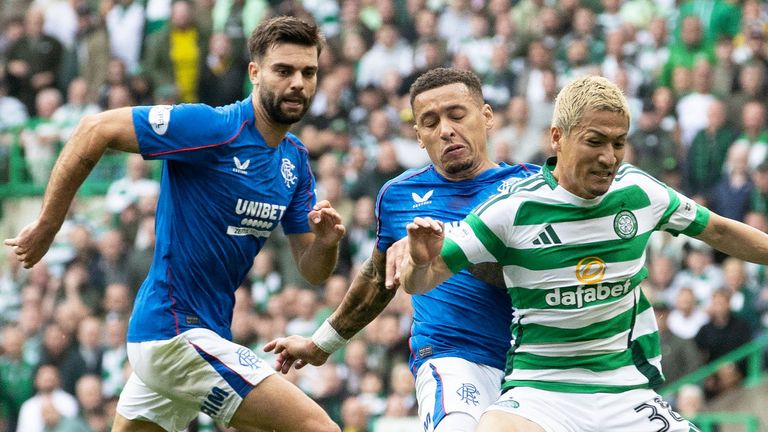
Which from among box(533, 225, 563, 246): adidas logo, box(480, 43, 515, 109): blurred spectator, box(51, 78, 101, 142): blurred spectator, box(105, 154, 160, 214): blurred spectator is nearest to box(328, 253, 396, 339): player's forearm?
box(533, 225, 563, 246): adidas logo

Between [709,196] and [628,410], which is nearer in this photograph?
[628,410]

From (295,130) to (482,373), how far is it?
30.2 ft

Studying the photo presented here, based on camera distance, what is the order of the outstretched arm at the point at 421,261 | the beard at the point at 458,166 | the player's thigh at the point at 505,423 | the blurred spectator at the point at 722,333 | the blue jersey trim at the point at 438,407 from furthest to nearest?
the blurred spectator at the point at 722,333 < the beard at the point at 458,166 < the blue jersey trim at the point at 438,407 < the player's thigh at the point at 505,423 < the outstretched arm at the point at 421,261

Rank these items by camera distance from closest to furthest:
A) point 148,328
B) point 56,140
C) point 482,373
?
point 482,373 → point 148,328 → point 56,140

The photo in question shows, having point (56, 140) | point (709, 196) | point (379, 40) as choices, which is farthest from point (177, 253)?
point (56, 140)

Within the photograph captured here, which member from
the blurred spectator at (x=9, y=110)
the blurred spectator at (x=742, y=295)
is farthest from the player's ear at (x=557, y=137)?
the blurred spectator at (x=9, y=110)

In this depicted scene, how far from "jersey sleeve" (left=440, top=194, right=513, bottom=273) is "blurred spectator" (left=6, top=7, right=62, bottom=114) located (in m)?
12.4

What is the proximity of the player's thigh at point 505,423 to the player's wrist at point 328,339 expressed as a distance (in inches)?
59.1

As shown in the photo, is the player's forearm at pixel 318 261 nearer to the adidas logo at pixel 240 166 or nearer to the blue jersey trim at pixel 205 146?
the adidas logo at pixel 240 166

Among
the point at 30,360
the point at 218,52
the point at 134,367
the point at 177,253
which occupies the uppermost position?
the point at 218,52

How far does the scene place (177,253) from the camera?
6902 millimetres

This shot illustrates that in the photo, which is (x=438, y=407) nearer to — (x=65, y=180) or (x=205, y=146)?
(x=205, y=146)

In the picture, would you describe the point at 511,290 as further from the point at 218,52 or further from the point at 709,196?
the point at 218,52

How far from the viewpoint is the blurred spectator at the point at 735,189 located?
12.1m
